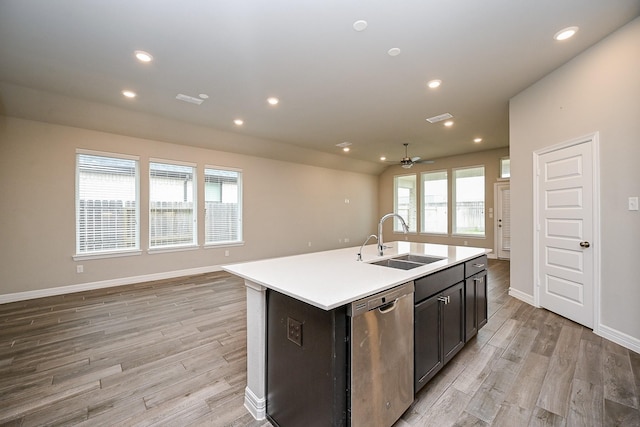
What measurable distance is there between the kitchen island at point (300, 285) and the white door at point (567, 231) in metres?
1.99

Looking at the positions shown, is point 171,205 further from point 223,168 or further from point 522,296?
point 522,296

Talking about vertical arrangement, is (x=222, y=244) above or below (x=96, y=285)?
above

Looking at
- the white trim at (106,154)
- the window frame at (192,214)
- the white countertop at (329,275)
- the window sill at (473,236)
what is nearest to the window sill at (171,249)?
the window frame at (192,214)

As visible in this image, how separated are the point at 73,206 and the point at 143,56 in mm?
3055

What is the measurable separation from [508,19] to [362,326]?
2860mm

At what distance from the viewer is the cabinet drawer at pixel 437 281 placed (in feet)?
5.77

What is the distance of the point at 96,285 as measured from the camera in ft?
14.7

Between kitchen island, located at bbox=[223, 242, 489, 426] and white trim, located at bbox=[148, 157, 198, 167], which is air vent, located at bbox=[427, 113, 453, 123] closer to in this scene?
kitchen island, located at bbox=[223, 242, 489, 426]

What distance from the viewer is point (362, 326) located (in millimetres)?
1338

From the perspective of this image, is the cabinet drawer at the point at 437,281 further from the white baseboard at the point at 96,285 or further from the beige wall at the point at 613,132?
the white baseboard at the point at 96,285

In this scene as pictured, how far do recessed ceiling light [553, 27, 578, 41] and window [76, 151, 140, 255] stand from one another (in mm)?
6187

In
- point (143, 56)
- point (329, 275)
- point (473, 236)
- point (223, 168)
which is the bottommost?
point (473, 236)

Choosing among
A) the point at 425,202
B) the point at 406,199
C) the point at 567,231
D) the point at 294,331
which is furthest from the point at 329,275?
the point at 406,199

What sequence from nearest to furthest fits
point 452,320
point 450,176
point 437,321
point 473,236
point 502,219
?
point 437,321
point 452,320
point 502,219
point 473,236
point 450,176
